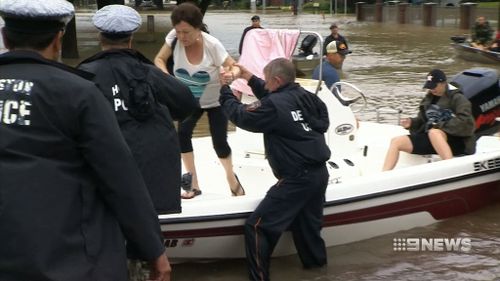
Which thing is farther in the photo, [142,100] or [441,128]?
[441,128]

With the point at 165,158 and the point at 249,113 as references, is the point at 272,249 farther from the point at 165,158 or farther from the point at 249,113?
the point at 165,158

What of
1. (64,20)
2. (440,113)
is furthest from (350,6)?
(64,20)

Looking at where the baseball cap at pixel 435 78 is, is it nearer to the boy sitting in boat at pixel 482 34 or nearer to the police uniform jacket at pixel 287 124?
the police uniform jacket at pixel 287 124

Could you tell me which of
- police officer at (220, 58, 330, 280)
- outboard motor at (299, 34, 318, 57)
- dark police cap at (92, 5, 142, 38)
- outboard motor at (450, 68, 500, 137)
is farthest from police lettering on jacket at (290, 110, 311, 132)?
outboard motor at (450, 68, 500, 137)

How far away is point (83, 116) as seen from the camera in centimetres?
219

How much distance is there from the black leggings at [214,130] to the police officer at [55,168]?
348cm

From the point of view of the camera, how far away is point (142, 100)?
10.5ft

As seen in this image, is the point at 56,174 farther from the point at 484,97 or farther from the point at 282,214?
the point at 484,97

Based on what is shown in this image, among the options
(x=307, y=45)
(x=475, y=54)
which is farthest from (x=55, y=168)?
(x=475, y=54)

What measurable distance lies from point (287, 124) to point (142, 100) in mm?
1985

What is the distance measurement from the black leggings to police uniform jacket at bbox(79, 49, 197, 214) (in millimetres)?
2457

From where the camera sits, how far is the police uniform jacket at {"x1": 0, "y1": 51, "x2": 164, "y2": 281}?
2141 mm

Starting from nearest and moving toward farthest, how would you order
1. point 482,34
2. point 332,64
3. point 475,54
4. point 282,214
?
point 282,214 < point 332,64 < point 475,54 < point 482,34

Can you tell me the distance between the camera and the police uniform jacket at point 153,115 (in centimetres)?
325
